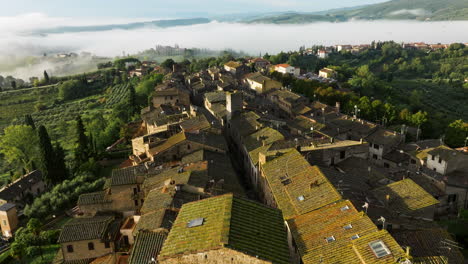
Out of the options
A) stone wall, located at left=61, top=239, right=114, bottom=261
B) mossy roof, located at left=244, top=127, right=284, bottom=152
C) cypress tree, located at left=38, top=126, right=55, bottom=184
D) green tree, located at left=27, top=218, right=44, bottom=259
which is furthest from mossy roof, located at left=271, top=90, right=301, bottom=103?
green tree, located at left=27, top=218, right=44, bottom=259

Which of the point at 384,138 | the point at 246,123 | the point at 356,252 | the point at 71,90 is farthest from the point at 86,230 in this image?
the point at 71,90

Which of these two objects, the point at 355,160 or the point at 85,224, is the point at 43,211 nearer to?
the point at 85,224

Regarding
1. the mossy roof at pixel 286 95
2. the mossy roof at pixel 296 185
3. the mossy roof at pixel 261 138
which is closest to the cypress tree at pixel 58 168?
the mossy roof at pixel 261 138

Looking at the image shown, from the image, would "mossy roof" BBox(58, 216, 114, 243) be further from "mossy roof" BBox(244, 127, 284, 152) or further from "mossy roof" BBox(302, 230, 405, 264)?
"mossy roof" BBox(244, 127, 284, 152)

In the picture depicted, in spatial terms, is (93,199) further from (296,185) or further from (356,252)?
(356,252)

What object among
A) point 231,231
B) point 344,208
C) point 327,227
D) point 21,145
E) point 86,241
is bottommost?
point 21,145

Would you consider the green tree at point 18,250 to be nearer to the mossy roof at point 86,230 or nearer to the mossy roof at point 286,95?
the mossy roof at point 86,230
